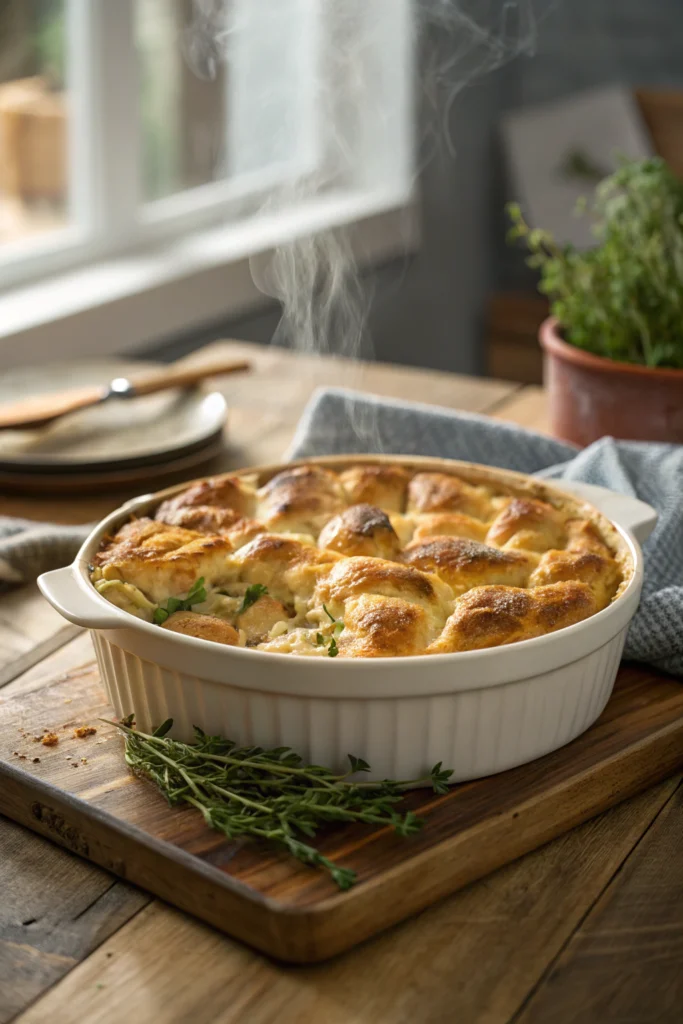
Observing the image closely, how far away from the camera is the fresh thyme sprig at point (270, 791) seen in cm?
81

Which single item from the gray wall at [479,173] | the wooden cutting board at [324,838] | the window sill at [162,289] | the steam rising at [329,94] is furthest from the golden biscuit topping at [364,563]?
the gray wall at [479,173]

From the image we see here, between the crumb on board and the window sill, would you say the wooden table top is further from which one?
the window sill

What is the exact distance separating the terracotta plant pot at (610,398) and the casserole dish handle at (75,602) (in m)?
0.79

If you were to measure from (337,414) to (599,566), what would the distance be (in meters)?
0.64

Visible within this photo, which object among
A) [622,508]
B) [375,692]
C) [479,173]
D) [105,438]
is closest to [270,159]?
[479,173]

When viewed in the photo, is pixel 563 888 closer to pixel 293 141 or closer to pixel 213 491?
pixel 213 491

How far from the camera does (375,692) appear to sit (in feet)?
2.69

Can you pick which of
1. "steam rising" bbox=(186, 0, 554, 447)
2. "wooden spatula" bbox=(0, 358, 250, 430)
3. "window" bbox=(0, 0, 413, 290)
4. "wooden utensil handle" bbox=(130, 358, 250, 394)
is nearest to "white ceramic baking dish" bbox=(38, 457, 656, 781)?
"wooden spatula" bbox=(0, 358, 250, 430)

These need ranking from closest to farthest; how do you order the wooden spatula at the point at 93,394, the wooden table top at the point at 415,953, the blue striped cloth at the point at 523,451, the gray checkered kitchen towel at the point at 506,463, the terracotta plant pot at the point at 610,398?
the wooden table top at the point at 415,953 < the gray checkered kitchen towel at the point at 506,463 < the blue striped cloth at the point at 523,451 < the terracotta plant pot at the point at 610,398 < the wooden spatula at the point at 93,394

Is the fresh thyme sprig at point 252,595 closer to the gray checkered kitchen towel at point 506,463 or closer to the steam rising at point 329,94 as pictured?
the gray checkered kitchen towel at point 506,463

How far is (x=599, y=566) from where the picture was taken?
1.00m

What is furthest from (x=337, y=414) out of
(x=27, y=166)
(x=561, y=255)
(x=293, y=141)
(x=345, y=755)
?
(x=293, y=141)

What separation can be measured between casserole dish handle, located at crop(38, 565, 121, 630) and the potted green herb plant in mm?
795

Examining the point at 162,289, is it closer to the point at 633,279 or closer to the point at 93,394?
the point at 93,394
